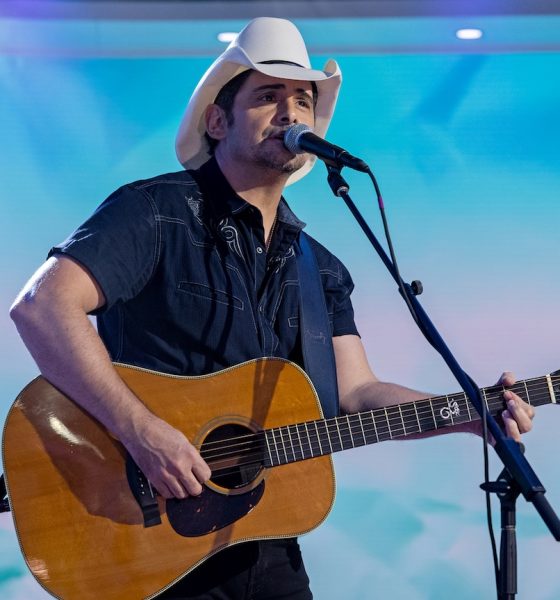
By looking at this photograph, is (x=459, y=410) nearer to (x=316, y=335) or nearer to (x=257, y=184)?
(x=316, y=335)

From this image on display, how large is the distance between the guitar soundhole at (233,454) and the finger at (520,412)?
67 centimetres

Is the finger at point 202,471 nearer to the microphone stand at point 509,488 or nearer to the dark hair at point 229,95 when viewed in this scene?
the microphone stand at point 509,488

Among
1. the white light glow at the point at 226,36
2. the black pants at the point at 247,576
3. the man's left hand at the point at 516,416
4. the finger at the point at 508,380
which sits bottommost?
the black pants at the point at 247,576

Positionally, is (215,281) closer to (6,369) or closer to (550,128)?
(6,369)

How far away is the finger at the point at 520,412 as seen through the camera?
2.47m

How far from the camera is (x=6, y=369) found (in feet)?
11.6

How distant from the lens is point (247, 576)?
7.94 ft

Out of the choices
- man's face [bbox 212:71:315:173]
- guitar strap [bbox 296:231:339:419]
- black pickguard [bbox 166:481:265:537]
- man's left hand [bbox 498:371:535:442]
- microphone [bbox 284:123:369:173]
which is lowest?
black pickguard [bbox 166:481:265:537]

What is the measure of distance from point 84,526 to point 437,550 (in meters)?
1.94

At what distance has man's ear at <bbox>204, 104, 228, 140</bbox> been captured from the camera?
2.94 m

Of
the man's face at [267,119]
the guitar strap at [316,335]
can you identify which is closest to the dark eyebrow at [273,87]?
the man's face at [267,119]

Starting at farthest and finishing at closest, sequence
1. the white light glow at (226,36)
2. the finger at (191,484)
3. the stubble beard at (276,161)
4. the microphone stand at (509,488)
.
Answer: the white light glow at (226,36), the stubble beard at (276,161), the finger at (191,484), the microphone stand at (509,488)

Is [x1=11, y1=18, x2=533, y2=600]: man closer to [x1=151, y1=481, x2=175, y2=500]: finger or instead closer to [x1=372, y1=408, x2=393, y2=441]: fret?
[x1=151, y1=481, x2=175, y2=500]: finger

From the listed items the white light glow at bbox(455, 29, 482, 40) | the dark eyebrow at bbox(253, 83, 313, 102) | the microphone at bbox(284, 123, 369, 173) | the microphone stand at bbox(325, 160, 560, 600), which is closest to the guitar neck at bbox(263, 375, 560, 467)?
the microphone stand at bbox(325, 160, 560, 600)
